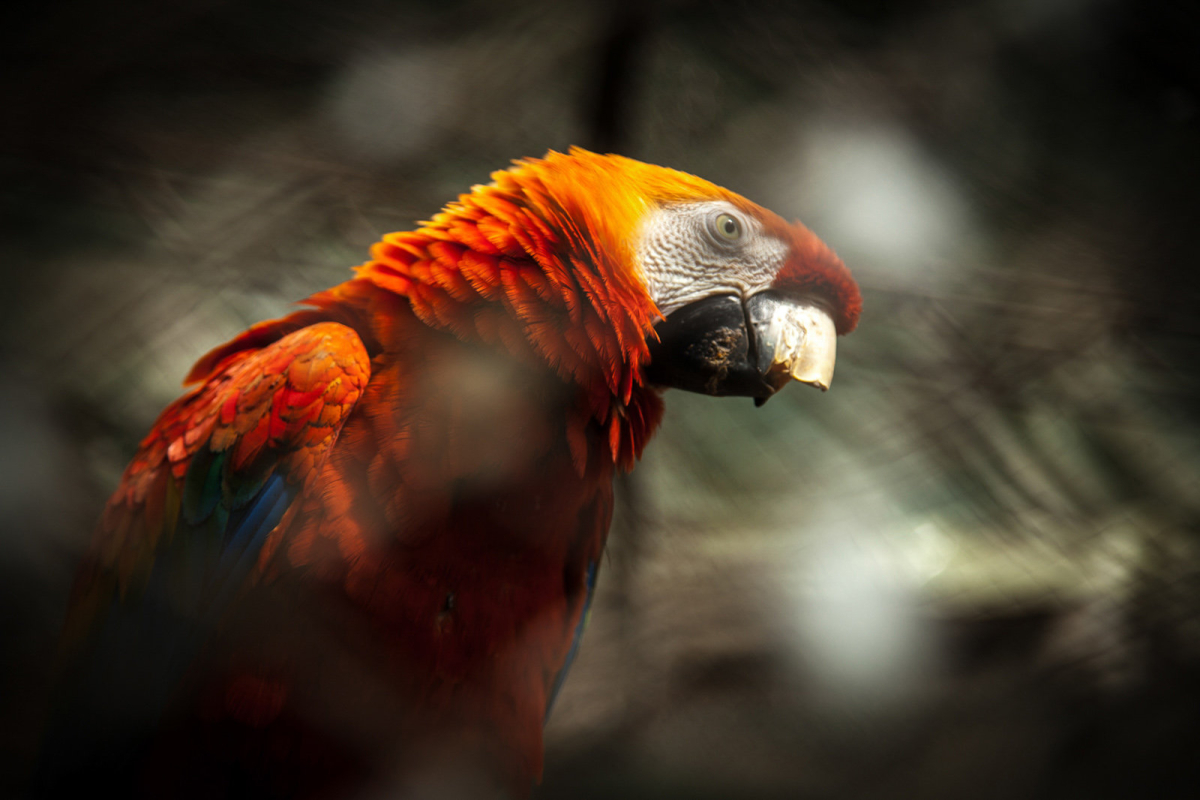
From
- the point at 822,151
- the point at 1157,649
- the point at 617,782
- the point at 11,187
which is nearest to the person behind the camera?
the point at 11,187

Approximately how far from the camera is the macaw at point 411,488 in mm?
507

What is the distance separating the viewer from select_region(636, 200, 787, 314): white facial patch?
63cm

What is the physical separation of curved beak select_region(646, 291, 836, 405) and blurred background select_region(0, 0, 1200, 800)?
64mm

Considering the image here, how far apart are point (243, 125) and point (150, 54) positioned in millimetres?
65

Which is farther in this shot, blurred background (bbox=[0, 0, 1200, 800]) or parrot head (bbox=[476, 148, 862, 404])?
parrot head (bbox=[476, 148, 862, 404])

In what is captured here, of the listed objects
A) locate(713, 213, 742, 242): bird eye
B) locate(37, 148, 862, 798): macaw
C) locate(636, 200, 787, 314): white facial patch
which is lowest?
locate(37, 148, 862, 798): macaw

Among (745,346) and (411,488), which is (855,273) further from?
(411,488)

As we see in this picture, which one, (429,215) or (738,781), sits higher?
(429,215)

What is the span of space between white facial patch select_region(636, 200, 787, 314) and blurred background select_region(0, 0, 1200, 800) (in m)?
0.05

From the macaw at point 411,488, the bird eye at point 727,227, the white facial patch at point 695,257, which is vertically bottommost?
the macaw at point 411,488

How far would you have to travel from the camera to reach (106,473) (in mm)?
482

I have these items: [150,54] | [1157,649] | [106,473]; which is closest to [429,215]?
[150,54]

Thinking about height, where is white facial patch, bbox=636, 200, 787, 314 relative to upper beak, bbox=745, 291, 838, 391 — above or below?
above

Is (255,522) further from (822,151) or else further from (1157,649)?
(1157,649)
